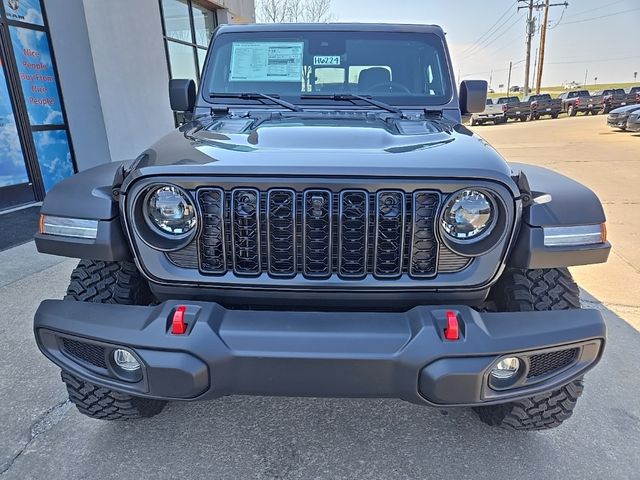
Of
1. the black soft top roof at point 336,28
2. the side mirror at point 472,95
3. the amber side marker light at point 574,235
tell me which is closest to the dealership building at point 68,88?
the black soft top roof at point 336,28

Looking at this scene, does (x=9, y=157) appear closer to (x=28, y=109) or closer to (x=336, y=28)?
(x=28, y=109)

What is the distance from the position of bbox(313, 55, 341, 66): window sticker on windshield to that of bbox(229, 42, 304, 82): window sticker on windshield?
0.10 metres

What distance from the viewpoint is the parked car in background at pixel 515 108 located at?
28.5 metres

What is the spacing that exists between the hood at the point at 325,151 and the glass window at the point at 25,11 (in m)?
5.74

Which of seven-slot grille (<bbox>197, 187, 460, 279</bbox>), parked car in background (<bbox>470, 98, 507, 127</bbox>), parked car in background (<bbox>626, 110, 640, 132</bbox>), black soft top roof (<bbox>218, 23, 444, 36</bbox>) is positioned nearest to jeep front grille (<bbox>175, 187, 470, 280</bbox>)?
seven-slot grille (<bbox>197, 187, 460, 279</bbox>)

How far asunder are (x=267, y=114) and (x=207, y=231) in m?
1.09

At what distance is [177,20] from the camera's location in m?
9.72

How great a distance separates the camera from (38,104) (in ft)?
22.0

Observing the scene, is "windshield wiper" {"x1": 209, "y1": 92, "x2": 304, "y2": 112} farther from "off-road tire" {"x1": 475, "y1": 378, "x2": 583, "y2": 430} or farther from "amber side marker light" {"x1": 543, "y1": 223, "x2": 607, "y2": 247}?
"off-road tire" {"x1": 475, "y1": 378, "x2": 583, "y2": 430}

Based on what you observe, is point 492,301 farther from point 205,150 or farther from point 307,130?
point 205,150

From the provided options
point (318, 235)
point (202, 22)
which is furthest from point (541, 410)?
point (202, 22)

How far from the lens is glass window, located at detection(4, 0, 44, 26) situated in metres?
6.21

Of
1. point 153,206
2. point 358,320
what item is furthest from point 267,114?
point 358,320

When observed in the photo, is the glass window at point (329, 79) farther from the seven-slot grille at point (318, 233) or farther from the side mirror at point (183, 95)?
the seven-slot grille at point (318, 233)
